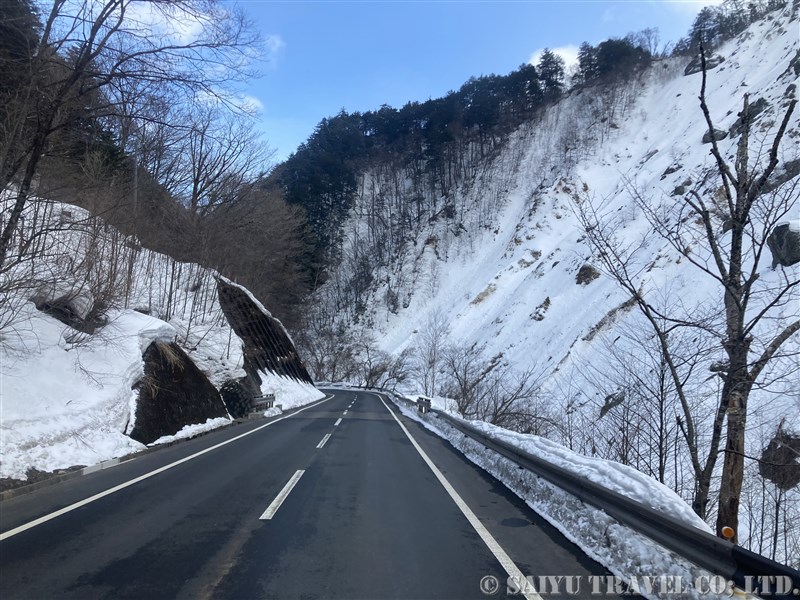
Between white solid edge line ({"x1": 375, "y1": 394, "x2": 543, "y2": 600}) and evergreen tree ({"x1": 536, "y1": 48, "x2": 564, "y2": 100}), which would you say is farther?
evergreen tree ({"x1": 536, "y1": 48, "x2": 564, "y2": 100})

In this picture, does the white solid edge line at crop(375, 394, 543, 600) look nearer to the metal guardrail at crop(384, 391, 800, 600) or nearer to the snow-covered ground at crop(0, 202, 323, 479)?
the metal guardrail at crop(384, 391, 800, 600)

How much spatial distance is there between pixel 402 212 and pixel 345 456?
7399cm

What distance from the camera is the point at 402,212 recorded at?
8344 cm

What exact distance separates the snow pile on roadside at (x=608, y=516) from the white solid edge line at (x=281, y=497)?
353 centimetres

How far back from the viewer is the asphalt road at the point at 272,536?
14.3ft

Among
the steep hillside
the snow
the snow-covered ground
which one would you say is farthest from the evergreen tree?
the snow-covered ground

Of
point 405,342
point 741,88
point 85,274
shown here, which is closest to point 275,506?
point 85,274

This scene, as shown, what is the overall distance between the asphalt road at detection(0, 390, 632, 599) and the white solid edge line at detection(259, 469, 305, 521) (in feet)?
0.06

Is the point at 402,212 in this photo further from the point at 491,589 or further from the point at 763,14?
the point at 491,589

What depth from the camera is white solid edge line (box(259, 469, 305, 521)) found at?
6.42 m

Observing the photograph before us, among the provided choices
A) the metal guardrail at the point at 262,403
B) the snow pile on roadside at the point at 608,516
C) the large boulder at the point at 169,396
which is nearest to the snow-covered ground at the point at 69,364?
the large boulder at the point at 169,396

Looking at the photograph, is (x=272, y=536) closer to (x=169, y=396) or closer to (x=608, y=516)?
(x=608, y=516)

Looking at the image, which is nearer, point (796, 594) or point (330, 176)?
point (796, 594)

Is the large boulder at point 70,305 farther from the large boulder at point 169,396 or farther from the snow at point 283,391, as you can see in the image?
the snow at point 283,391
